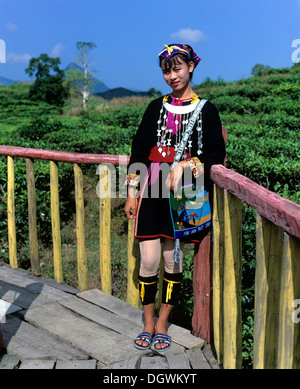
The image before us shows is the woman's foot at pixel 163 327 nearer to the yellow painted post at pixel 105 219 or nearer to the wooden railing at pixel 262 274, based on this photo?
the wooden railing at pixel 262 274

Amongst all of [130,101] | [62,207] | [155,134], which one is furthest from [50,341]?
[130,101]

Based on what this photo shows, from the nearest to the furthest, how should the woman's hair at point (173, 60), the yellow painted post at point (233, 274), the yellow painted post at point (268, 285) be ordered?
the yellow painted post at point (268, 285), the yellow painted post at point (233, 274), the woman's hair at point (173, 60)

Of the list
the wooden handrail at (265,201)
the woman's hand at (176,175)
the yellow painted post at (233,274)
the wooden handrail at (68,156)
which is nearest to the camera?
the wooden handrail at (265,201)

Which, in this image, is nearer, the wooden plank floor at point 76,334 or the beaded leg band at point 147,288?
the wooden plank floor at point 76,334

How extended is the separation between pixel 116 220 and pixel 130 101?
2027cm

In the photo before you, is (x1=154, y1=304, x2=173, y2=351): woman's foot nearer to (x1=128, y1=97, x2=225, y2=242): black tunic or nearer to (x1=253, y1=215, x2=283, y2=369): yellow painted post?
(x1=128, y1=97, x2=225, y2=242): black tunic

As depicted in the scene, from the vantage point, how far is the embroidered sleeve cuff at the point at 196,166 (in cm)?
248

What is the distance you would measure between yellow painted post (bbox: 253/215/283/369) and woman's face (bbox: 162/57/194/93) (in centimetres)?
112

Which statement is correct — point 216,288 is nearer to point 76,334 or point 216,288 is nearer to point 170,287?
point 170,287

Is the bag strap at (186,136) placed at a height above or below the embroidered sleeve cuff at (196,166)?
above

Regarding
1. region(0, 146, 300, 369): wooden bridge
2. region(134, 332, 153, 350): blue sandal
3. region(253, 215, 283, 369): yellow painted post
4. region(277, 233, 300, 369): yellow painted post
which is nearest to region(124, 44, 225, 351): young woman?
region(134, 332, 153, 350): blue sandal

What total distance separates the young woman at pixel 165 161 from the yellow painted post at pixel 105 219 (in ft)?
1.68

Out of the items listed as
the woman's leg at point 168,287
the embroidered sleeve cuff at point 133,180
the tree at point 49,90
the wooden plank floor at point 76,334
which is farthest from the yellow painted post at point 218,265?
the tree at point 49,90
